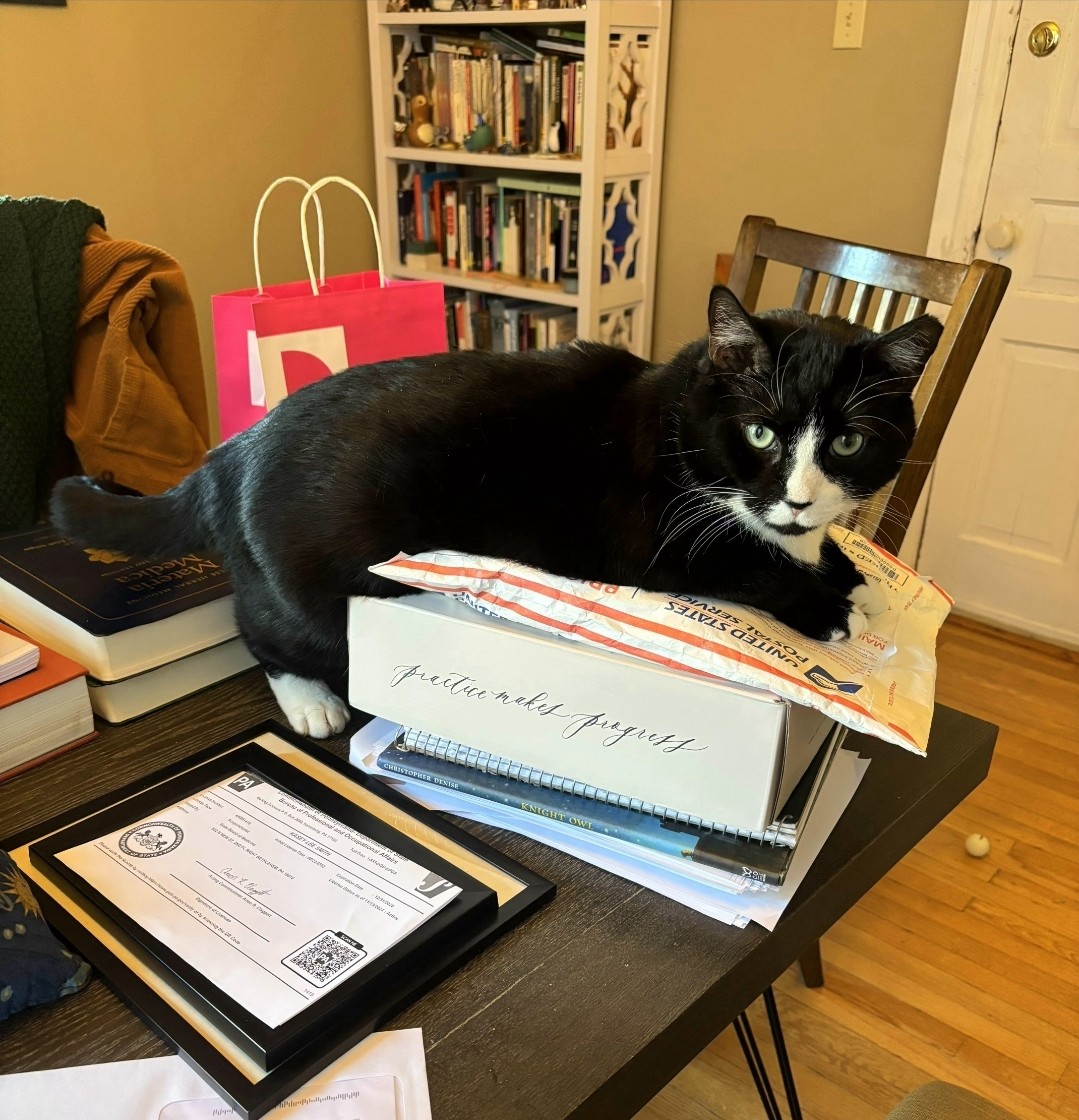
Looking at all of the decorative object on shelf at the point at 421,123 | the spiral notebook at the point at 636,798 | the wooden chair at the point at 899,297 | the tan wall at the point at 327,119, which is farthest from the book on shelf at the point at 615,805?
the decorative object on shelf at the point at 421,123

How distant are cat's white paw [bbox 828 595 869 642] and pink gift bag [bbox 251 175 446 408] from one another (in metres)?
0.69

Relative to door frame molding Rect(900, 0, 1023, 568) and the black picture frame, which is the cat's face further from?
door frame molding Rect(900, 0, 1023, 568)

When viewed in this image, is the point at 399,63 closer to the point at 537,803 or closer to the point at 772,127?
the point at 772,127

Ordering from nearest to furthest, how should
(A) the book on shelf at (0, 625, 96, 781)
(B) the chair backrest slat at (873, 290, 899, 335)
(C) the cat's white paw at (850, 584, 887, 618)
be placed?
(A) the book on shelf at (0, 625, 96, 781) → (C) the cat's white paw at (850, 584, 887, 618) → (B) the chair backrest slat at (873, 290, 899, 335)

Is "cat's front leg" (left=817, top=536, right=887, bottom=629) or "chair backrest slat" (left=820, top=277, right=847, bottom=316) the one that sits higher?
"chair backrest slat" (left=820, top=277, right=847, bottom=316)

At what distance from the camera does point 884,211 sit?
2.39 m

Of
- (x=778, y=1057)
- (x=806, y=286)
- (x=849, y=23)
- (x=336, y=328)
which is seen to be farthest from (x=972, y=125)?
(x=778, y=1057)

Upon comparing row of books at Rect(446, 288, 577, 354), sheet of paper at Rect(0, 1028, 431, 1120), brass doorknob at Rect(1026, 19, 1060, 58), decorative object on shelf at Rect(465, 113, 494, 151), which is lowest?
row of books at Rect(446, 288, 577, 354)

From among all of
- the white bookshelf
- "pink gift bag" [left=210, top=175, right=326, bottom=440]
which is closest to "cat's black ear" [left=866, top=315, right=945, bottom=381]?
"pink gift bag" [left=210, top=175, right=326, bottom=440]

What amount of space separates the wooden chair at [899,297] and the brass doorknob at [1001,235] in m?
1.03

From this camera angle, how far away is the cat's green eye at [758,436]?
829 mm

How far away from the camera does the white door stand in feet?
6.94

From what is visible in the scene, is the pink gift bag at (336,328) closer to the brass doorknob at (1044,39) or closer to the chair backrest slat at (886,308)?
the chair backrest slat at (886,308)

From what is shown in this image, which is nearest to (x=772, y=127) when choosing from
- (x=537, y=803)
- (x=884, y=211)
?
(x=884, y=211)
